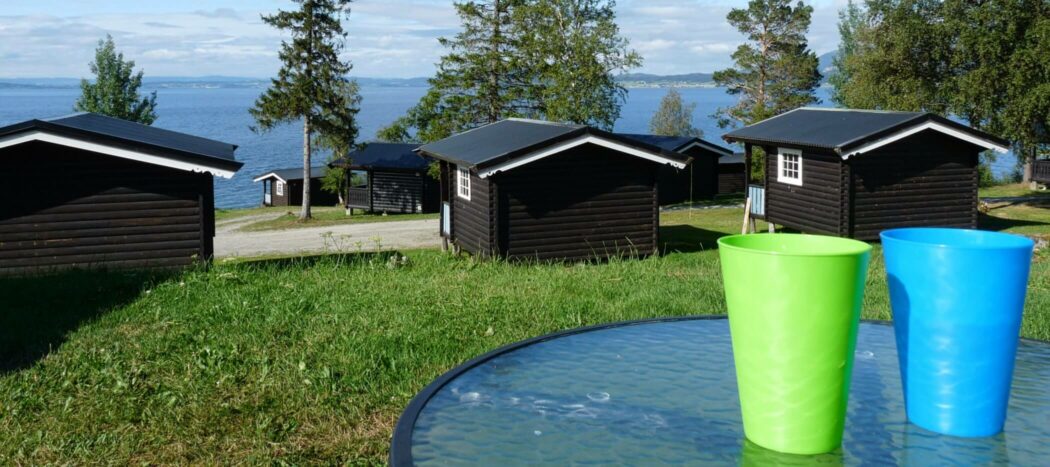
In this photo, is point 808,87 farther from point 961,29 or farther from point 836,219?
point 836,219

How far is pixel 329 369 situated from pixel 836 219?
49.4 feet

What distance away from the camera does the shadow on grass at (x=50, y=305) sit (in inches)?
320

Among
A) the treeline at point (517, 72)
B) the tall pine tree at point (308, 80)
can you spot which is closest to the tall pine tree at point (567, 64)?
the treeline at point (517, 72)

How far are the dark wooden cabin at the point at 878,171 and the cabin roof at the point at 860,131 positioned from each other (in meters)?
0.02

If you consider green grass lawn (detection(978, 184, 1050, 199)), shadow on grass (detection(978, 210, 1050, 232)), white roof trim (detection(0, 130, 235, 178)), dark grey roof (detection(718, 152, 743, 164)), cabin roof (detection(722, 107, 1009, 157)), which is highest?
cabin roof (detection(722, 107, 1009, 157))

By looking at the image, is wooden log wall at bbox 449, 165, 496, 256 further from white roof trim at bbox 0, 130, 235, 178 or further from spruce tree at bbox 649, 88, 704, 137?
spruce tree at bbox 649, 88, 704, 137

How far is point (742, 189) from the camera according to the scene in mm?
40375

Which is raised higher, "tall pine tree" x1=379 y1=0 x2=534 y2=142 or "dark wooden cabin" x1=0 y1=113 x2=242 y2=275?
"tall pine tree" x1=379 y1=0 x2=534 y2=142

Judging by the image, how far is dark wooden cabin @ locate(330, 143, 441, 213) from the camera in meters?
40.1

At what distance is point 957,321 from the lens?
2.90 metres

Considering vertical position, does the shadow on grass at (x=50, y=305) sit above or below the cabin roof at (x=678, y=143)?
below

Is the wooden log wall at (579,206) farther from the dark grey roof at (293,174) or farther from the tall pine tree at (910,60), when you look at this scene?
the dark grey roof at (293,174)

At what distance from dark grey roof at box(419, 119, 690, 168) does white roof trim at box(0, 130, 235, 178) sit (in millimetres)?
4747

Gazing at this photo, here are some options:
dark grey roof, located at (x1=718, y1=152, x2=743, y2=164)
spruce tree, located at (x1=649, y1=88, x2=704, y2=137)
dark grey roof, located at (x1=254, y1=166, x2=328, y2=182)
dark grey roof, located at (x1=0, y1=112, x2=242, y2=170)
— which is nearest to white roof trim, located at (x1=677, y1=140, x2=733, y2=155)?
dark grey roof, located at (x1=718, y1=152, x2=743, y2=164)
